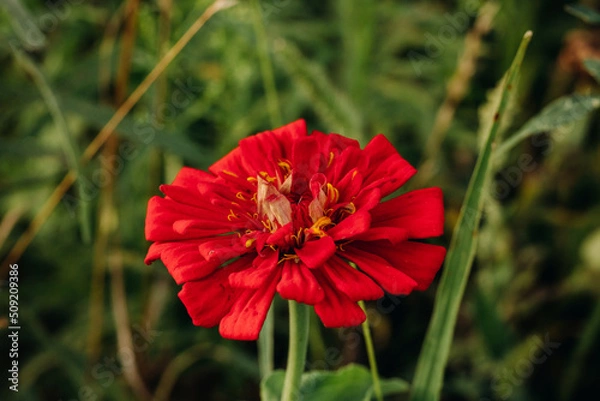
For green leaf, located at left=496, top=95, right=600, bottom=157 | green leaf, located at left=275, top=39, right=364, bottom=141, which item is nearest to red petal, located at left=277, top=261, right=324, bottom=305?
green leaf, located at left=496, top=95, right=600, bottom=157

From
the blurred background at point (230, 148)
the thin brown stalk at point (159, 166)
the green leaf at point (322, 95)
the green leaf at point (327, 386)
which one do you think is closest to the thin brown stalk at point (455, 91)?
the blurred background at point (230, 148)

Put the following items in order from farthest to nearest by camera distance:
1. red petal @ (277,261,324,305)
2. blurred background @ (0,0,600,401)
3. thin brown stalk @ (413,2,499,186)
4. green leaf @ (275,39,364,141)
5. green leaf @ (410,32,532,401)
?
→ thin brown stalk @ (413,2,499,186) < blurred background @ (0,0,600,401) < green leaf @ (275,39,364,141) < green leaf @ (410,32,532,401) < red petal @ (277,261,324,305)

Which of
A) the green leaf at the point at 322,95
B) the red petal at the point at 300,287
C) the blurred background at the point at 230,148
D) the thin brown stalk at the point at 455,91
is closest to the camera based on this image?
the red petal at the point at 300,287

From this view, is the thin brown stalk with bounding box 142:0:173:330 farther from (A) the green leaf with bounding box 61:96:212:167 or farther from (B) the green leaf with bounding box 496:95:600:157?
(B) the green leaf with bounding box 496:95:600:157

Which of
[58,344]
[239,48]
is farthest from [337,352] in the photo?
[239,48]

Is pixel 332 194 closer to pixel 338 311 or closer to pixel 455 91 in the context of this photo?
pixel 338 311

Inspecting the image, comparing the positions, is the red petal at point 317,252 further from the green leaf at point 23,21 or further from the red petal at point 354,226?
the green leaf at point 23,21
